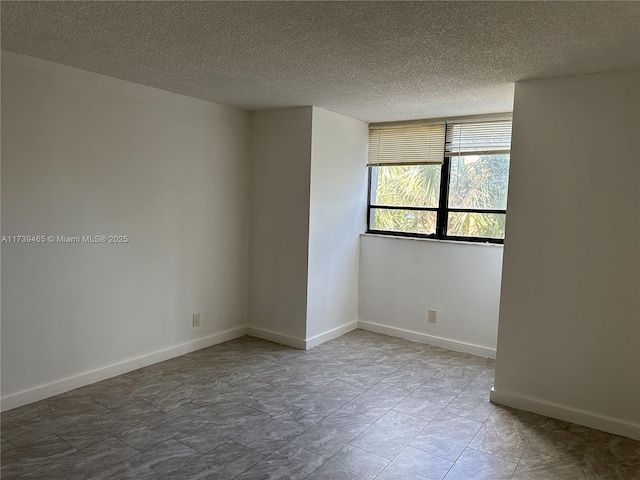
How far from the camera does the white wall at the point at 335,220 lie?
13.9 ft

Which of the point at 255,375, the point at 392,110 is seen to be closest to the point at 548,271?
the point at 392,110

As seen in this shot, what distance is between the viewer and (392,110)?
411cm

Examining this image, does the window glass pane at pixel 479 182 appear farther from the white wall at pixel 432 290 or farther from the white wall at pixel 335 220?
the white wall at pixel 335 220

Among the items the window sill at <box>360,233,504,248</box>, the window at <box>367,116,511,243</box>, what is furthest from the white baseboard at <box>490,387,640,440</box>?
the window at <box>367,116,511,243</box>

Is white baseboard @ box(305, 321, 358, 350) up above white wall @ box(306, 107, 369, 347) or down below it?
below

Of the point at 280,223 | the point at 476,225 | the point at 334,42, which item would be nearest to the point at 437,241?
the point at 476,225

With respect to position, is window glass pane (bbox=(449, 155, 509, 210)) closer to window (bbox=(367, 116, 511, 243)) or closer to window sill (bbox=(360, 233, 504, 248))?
Answer: window (bbox=(367, 116, 511, 243))

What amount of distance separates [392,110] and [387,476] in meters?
2.99

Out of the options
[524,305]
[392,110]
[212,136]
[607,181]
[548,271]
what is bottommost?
[524,305]

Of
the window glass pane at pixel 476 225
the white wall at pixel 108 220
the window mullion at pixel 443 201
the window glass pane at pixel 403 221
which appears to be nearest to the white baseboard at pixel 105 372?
the white wall at pixel 108 220

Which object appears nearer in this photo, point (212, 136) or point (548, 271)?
point (548, 271)

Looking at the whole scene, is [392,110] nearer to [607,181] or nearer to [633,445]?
[607,181]

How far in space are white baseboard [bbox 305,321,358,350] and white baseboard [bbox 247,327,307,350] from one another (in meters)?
0.07

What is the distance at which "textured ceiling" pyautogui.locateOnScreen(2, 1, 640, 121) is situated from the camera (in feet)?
6.59
